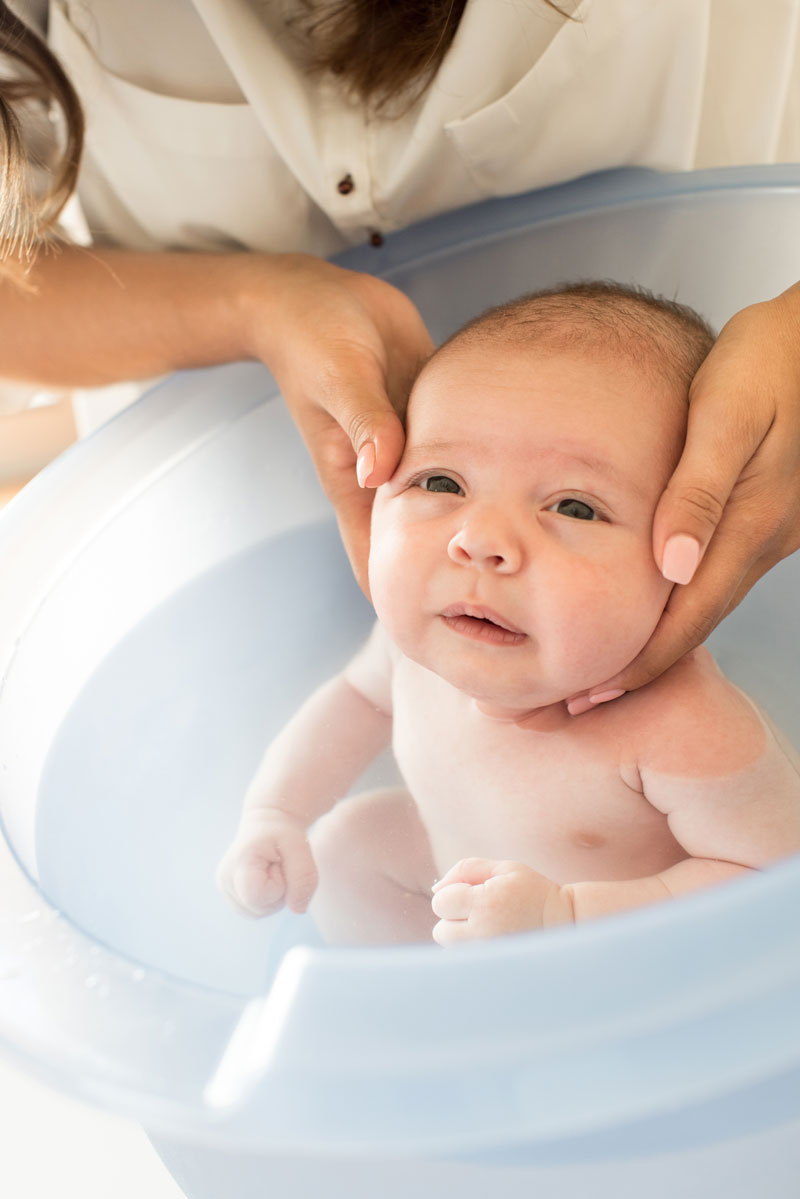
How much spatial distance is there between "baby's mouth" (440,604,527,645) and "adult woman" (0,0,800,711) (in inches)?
5.3

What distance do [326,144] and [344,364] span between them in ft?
0.77

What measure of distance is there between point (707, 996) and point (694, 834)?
0.27 m

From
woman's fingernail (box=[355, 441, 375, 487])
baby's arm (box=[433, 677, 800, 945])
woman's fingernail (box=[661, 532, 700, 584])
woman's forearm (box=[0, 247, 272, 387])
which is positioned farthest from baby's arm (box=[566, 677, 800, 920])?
woman's forearm (box=[0, 247, 272, 387])

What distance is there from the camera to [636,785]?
2.34 feet

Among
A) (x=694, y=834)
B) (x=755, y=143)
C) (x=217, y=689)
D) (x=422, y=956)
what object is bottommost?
(x=217, y=689)

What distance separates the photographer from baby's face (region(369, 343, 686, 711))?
637 millimetres

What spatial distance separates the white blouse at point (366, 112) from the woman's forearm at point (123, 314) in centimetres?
6

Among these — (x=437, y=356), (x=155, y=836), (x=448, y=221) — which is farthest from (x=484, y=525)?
(x=448, y=221)

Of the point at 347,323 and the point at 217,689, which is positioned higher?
the point at 347,323

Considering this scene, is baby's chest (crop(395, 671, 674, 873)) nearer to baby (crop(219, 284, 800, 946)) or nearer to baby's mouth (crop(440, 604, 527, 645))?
baby (crop(219, 284, 800, 946))

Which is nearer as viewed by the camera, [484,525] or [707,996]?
[707,996]

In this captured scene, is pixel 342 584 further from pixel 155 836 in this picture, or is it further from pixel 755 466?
pixel 755 466

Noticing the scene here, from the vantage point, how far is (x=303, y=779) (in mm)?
870

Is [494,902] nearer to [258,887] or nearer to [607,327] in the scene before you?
[258,887]
